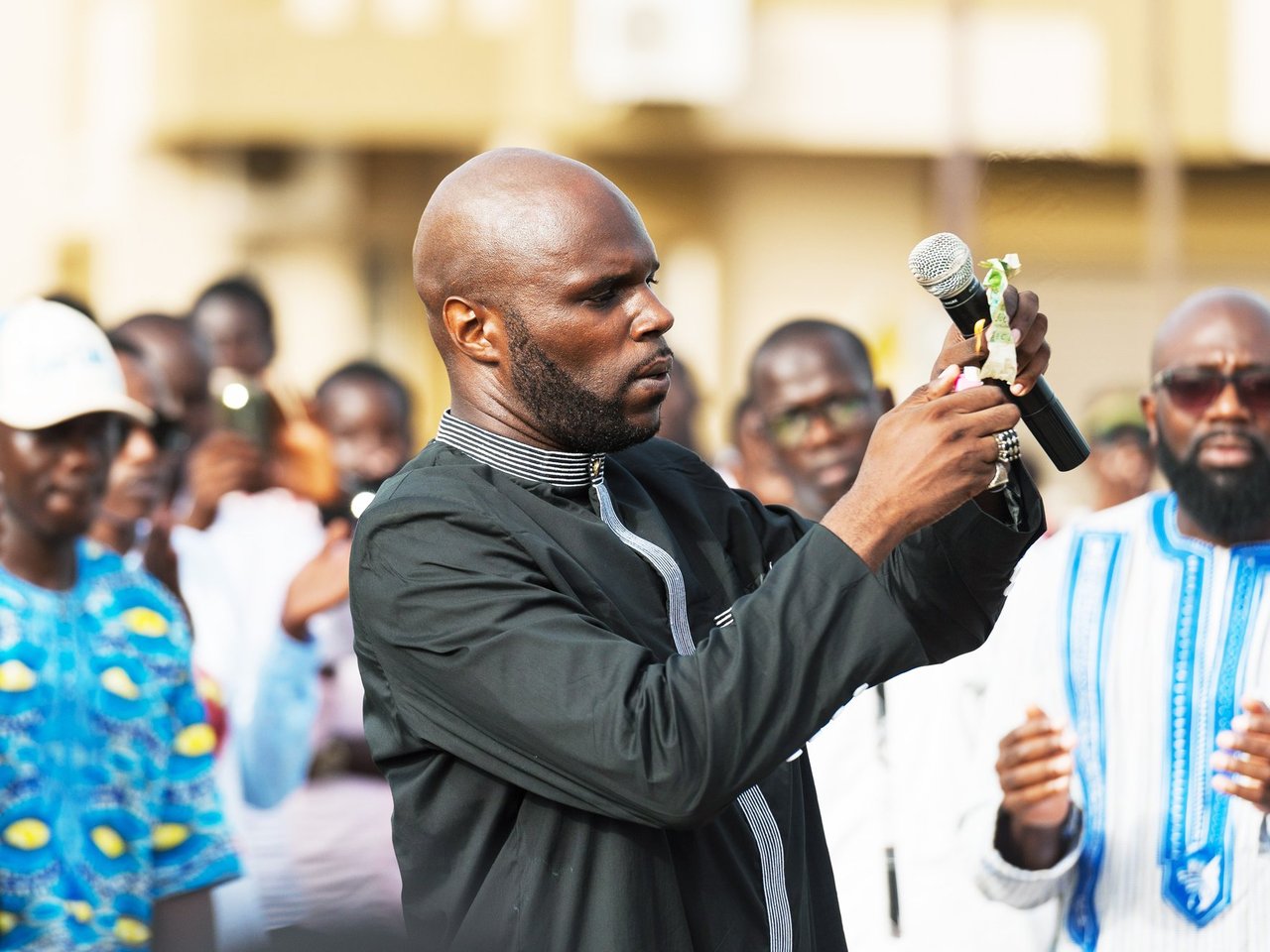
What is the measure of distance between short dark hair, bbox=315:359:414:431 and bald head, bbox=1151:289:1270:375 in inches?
150

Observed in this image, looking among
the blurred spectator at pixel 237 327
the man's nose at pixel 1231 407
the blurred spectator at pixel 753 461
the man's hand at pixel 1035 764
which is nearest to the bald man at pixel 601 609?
the man's hand at pixel 1035 764

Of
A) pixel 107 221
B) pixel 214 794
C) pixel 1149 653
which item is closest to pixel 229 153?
pixel 107 221

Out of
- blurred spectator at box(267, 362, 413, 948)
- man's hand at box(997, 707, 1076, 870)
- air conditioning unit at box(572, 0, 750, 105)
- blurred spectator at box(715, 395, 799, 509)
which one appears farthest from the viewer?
air conditioning unit at box(572, 0, 750, 105)

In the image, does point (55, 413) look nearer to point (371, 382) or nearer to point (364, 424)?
point (364, 424)

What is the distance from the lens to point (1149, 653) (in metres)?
4.35

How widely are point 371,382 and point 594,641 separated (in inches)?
213

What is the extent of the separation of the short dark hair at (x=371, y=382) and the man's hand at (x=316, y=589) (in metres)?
1.73

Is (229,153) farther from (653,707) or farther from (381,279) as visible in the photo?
(653,707)

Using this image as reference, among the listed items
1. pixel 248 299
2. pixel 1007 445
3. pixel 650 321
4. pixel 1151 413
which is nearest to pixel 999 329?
pixel 1007 445

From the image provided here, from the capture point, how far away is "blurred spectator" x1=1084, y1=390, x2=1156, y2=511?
344 inches

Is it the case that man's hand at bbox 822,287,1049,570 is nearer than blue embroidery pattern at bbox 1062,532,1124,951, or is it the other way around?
man's hand at bbox 822,287,1049,570

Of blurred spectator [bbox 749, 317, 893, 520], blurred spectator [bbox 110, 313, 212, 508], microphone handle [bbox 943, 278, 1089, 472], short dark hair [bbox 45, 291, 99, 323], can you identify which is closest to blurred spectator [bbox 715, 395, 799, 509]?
blurred spectator [bbox 749, 317, 893, 520]

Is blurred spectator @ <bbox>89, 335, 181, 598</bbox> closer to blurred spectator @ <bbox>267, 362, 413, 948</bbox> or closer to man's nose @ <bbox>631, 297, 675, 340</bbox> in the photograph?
blurred spectator @ <bbox>267, 362, 413, 948</bbox>

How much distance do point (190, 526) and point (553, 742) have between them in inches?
175
